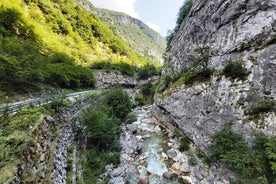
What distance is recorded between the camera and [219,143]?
11695 millimetres

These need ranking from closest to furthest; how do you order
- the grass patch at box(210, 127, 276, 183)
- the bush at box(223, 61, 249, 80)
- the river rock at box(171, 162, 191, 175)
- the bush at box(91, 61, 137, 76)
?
the grass patch at box(210, 127, 276, 183) < the river rock at box(171, 162, 191, 175) < the bush at box(223, 61, 249, 80) < the bush at box(91, 61, 137, 76)

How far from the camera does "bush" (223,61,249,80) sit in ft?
42.6

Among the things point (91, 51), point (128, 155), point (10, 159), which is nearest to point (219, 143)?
point (128, 155)

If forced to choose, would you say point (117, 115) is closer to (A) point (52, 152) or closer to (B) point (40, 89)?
(B) point (40, 89)

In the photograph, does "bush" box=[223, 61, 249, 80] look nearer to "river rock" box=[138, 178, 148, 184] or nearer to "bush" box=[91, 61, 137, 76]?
"river rock" box=[138, 178, 148, 184]

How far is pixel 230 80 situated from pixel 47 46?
107ft

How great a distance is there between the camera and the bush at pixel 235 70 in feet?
42.6

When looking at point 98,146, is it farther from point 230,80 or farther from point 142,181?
point 230,80

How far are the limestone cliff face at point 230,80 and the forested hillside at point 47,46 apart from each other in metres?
15.1

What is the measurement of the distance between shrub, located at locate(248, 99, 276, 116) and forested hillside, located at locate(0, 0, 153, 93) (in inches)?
738

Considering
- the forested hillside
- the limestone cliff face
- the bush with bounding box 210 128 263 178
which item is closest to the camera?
the bush with bounding box 210 128 263 178

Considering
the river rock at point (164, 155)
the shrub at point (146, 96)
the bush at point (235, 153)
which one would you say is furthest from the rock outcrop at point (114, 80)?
the bush at point (235, 153)

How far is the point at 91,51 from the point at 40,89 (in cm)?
3731

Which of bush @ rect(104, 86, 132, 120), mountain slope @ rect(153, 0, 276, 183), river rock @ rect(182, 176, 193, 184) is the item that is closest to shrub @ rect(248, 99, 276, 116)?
mountain slope @ rect(153, 0, 276, 183)
